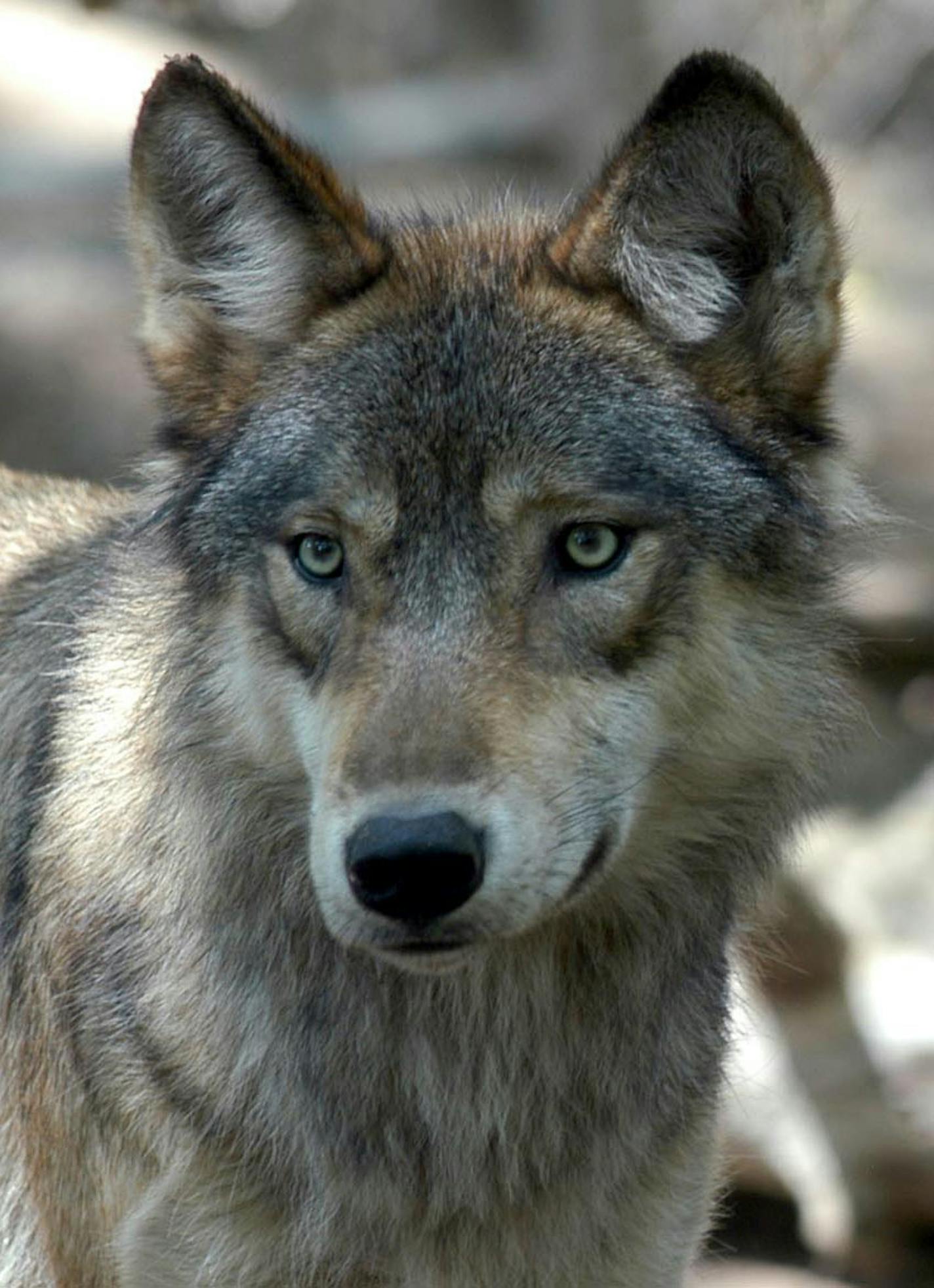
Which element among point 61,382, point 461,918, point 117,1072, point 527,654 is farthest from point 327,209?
point 61,382

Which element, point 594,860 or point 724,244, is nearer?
point 594,860

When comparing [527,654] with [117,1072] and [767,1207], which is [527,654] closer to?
[117,1072]

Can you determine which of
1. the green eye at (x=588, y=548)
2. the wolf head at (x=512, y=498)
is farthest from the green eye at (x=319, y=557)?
the green eye at (x=588, y=548)

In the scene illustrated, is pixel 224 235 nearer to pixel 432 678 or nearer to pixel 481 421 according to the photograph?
pixel 481 421

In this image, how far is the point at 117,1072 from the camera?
411 centimetres

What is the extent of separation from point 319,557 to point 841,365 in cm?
118

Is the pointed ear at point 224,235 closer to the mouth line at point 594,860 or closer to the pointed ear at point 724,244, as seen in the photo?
the pointed ear at point 724,244

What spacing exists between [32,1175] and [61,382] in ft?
21.3

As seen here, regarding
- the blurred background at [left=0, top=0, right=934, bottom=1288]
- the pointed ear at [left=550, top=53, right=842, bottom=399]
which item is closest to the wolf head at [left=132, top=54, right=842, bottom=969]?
the pointed ear at [left=550, top=53, right=842, bottom=399]

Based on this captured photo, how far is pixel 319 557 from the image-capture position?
3.79m

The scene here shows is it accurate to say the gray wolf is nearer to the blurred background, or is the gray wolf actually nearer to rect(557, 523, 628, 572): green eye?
rect(557, 523, 628, 572): green eye

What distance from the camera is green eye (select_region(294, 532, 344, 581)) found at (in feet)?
12.4

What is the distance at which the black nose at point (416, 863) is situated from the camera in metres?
3.28

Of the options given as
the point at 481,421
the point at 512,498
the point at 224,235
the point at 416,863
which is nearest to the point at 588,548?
the point at 512,498
